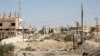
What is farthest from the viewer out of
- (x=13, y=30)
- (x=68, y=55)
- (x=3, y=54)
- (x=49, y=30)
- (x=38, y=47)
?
(x=49, y=30)

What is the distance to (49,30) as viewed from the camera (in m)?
93.6

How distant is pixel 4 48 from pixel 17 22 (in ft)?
170

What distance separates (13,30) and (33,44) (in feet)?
110

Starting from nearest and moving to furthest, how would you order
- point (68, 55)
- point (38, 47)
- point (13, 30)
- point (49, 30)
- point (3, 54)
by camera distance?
point (3, 54)
point (68, 55)
point (38, 47)
point (13, 30)
point (49, 30)

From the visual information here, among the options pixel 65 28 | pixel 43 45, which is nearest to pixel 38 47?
pixel 43 45

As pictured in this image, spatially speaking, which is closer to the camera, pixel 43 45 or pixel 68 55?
pixel 68 55

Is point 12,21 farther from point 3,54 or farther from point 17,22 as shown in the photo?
point 3,54

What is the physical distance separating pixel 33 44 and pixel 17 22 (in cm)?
3675

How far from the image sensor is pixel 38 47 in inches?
1916

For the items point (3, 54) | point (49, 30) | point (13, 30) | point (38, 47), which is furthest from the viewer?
point (49, 30)

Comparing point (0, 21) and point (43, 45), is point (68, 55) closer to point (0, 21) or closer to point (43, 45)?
point (43, 45)

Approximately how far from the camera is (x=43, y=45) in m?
49.2

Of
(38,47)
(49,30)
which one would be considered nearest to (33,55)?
(38,47)

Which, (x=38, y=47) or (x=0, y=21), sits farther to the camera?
(x=0, y=21)
